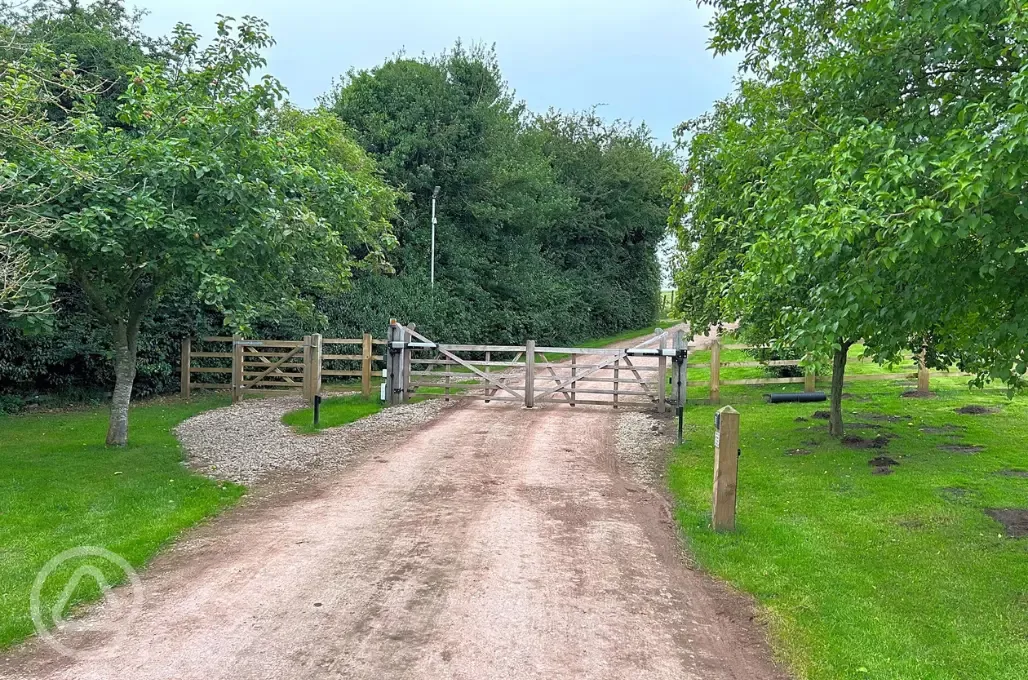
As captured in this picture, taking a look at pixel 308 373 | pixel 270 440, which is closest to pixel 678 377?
pixel 308 373

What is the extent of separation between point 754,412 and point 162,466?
11292 mm

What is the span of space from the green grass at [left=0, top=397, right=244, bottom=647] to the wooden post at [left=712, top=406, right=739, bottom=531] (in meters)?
5.16

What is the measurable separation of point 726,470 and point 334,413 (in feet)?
31.1

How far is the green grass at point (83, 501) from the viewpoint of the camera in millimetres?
5480

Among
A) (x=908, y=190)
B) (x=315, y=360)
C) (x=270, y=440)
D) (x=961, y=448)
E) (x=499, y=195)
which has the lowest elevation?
(x=270, y=440)

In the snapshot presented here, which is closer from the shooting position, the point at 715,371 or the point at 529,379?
the point at 529,379

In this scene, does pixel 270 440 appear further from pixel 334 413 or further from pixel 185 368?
pixel 185 368

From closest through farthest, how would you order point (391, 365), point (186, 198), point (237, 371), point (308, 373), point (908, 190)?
point (908, 190)
point (186, 198)
point (308, 373)
point (391, 365)
point (237, 371)

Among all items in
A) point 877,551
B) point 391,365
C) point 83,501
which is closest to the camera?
point 877,551

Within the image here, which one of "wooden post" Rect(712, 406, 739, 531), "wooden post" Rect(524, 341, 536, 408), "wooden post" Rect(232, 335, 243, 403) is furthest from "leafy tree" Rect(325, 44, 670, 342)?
"wooden post" Rect(712, 406, 739, 531)

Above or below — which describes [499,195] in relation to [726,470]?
above

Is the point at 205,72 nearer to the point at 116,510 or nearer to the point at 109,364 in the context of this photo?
the point at 116,510

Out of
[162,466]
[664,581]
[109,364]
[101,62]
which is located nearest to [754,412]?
[664,581]

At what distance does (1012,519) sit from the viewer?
7402mm
